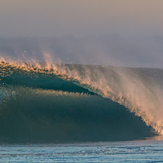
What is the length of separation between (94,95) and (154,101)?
5.91 feet

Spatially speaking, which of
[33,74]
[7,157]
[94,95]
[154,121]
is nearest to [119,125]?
[154,121]

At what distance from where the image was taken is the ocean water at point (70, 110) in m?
4.98

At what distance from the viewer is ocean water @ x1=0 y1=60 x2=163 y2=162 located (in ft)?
16.3

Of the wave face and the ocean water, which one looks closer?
the ocean water

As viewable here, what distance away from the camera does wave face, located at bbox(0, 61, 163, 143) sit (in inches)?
211

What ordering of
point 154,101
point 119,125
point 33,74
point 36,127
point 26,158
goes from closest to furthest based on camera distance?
1. point 26,158
2. point 36,127
3. point 119,125
4. point 154,101
5. point 33,74

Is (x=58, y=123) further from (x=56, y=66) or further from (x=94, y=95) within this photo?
(x=56, y=66)

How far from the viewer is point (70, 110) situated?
6.57 metres

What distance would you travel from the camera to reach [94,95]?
24.7ft

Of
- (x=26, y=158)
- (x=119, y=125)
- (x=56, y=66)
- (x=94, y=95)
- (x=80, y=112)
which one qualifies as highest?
(x=56, y=66)

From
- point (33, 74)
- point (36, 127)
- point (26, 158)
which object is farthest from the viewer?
point (33, 74)

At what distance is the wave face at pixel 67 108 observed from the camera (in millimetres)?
5367

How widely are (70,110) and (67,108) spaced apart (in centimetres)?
11

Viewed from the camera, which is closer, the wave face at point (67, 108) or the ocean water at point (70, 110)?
the ocean water at point (70, 110)
